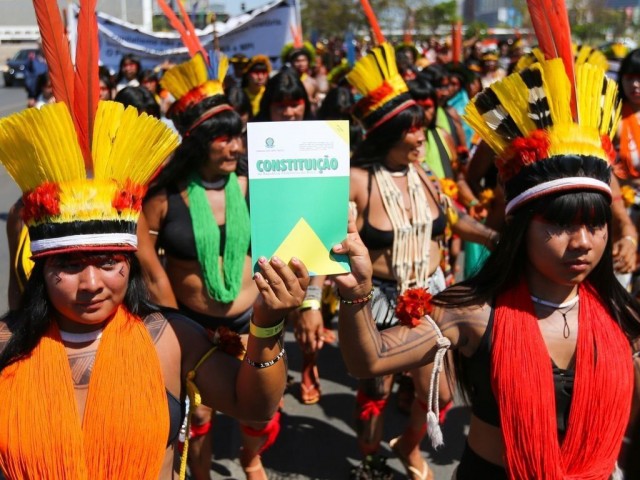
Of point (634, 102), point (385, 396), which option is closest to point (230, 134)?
point (385, 396)

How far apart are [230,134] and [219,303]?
0.82m

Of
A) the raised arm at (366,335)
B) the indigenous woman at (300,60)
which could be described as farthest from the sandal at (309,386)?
the indigenous woman at (300,60)

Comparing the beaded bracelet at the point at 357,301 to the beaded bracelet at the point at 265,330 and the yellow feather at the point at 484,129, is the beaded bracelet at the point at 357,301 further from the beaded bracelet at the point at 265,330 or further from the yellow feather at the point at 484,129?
the yellow feather at the point at 484,129

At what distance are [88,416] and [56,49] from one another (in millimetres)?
1068

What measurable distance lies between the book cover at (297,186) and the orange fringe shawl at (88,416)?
56cm

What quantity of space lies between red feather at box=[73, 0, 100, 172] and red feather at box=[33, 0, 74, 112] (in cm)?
3

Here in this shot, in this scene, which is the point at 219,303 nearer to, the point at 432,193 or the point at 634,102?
the point at 432,193

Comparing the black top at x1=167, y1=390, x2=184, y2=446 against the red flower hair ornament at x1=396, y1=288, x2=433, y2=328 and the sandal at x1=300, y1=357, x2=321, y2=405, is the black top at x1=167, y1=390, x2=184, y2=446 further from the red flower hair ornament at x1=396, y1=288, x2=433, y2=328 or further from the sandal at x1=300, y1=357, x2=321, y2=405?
the sandal at x1=300, y1=357, x2=321, y2=405

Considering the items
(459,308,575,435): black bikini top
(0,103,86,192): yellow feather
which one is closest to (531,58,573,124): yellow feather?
(459,308,575,435): black bikini top

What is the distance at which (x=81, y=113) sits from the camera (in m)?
2.17

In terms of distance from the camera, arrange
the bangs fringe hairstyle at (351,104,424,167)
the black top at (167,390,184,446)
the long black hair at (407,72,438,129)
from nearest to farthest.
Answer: the black top at (167,390,184,446) → the bangs fringe hairstyle at (351,104,424,167) → the long black hair at (407,72,438,129)

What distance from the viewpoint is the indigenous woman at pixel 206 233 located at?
3.65m

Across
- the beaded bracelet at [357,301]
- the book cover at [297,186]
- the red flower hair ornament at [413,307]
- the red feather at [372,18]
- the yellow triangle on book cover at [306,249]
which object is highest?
the red feather at [372,18]

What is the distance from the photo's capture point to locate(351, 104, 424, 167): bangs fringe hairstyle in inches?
152
